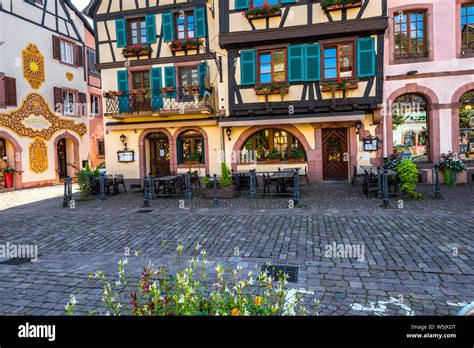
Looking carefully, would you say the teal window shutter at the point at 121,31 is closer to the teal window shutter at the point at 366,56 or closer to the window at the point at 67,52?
the window at the point at 67,52

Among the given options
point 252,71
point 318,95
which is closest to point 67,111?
point 252,71

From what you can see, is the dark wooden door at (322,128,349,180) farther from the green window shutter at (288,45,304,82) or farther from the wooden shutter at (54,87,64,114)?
the wooden shutter at (54,87,64,114)

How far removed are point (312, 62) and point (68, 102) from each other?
52.7 ft

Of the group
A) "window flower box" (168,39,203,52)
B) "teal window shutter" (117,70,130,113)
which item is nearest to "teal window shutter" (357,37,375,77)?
"window flower box" (168,39,203,52)

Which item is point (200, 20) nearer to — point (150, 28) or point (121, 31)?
point (150, 28)

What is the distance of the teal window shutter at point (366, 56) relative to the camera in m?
12.2

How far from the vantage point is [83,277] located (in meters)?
4.22

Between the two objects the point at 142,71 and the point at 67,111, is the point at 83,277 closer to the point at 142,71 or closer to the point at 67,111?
the point at 142,71

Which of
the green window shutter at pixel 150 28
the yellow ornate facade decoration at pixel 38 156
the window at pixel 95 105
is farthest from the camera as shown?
the window at pixel 95 105

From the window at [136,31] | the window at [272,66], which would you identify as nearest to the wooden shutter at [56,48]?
the window at [136,31]

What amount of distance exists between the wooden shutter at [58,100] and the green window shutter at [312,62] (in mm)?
15269

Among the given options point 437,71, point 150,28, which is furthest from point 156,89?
point 437,71

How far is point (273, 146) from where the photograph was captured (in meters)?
14.0

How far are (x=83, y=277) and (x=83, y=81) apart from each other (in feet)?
68.3
